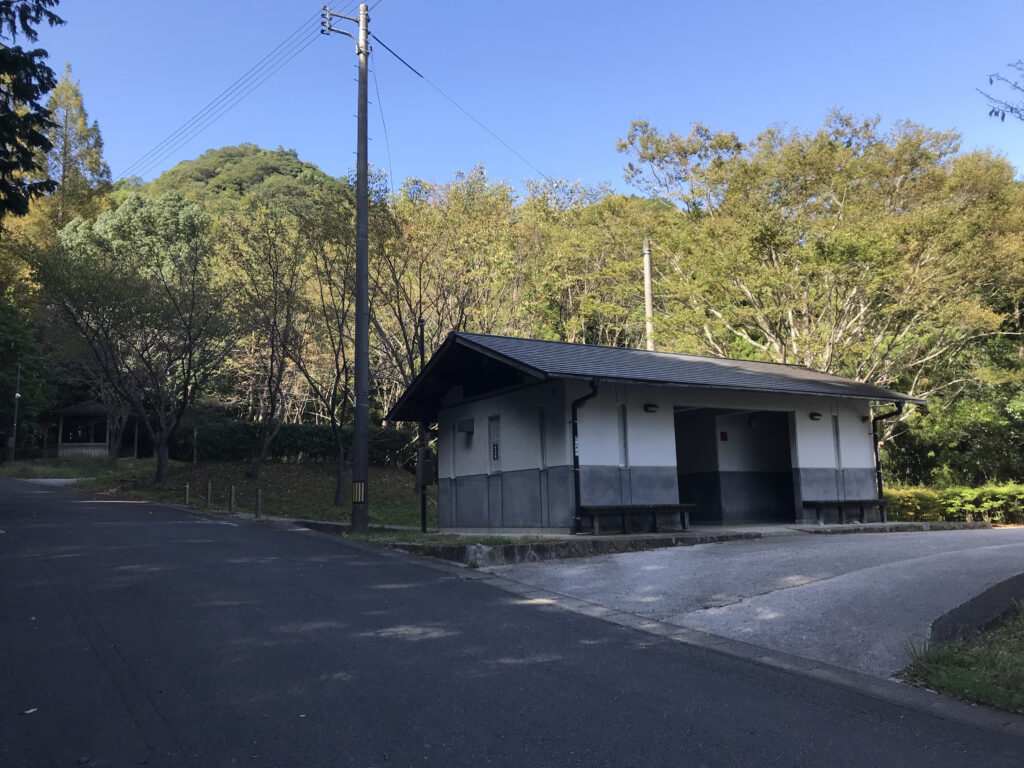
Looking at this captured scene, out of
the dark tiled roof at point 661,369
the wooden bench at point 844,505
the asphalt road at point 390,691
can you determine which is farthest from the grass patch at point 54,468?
the asphalt road at point 390,691

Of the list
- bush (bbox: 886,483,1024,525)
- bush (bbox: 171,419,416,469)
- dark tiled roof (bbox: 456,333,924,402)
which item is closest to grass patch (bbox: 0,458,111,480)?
bush (bbox: 171,419,416,469)

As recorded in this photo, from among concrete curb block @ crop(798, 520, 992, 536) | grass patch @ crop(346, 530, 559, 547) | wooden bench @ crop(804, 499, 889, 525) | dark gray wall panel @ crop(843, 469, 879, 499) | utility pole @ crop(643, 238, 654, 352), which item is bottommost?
concrete curb block @ crop(798, 520, 992, 536)

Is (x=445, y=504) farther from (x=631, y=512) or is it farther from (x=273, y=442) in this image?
(x=273, y=442)

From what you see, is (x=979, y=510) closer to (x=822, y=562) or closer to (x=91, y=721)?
(x=822, y=562)

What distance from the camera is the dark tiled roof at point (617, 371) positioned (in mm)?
13911

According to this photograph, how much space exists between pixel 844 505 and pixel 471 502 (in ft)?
28.5

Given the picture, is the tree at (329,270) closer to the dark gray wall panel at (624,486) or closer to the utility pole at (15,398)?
the dark gray wall panel at (624,486)

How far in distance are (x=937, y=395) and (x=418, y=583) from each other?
24222 mm

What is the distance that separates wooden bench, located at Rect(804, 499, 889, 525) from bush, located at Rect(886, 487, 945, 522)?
16.5ft

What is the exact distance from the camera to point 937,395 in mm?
27203

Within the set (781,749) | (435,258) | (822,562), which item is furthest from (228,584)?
(435,258)

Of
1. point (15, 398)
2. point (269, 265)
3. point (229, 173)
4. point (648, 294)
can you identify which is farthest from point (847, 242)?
point (229, 173)

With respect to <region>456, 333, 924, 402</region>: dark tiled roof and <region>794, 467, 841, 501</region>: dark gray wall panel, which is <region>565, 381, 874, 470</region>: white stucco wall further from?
<region>456, 333, 924, 402</region>: dark tiled roof

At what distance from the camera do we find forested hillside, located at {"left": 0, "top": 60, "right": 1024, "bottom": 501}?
22281 mm
